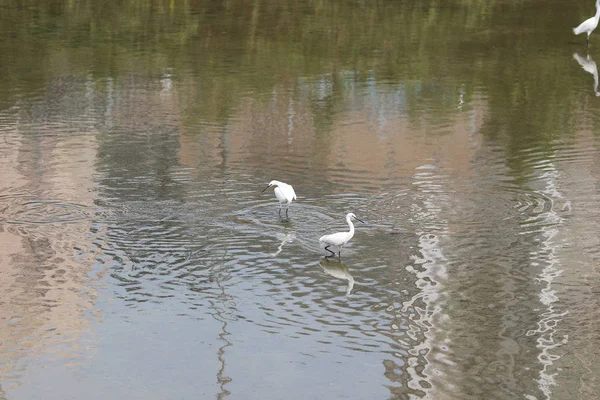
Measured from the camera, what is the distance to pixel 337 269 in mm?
11953

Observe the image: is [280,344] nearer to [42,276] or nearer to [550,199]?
[42,276]

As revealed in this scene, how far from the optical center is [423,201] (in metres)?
14.3

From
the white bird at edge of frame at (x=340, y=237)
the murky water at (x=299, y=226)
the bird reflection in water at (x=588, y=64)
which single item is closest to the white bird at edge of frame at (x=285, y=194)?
the murky water at (x=299, y=226)

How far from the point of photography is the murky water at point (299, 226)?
9594 millimetres

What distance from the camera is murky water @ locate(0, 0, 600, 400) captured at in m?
9.59

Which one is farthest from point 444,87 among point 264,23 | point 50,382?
point 50,382

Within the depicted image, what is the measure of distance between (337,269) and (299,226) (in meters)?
1.49

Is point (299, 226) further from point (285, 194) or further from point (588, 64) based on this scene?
point (588, 64)

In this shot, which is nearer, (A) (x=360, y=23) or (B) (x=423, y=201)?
(B) (x=423, y=201)

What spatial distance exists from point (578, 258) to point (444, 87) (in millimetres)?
10350

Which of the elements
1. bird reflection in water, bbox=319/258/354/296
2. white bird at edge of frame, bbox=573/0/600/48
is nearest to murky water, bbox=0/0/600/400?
bird reflection in water, bbox=319/258/354/296

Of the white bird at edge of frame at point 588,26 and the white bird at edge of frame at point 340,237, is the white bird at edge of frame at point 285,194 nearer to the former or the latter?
the white bird at edge of frame at point 340,237

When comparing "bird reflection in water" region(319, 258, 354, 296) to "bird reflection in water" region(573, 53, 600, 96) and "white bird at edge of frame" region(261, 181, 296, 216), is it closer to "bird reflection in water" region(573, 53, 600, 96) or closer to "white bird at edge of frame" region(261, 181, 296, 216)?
"white bird at edge of frame" region(261, 181, 296, 216)

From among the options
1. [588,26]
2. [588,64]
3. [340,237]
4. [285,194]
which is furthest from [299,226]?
[588,26]
